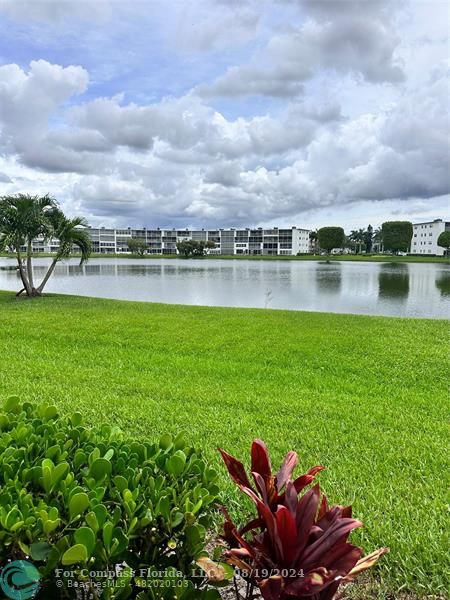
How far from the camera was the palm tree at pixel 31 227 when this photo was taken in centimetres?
1627

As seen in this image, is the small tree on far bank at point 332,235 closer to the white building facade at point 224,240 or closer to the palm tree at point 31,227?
the white building facade at point 224,240

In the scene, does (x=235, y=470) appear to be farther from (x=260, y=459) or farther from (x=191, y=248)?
(x=191, y=248)

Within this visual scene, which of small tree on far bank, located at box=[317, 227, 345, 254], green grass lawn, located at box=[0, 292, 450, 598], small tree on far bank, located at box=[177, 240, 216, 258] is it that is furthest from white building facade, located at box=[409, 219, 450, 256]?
→ green grass lawn, located at box=[0, 292, 450, 598]

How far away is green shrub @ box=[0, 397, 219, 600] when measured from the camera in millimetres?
1270

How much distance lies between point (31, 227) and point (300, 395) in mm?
14996

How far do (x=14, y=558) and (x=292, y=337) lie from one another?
740 centimetres

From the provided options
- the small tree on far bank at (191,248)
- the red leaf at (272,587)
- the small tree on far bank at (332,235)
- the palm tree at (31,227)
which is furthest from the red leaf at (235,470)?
the small tree on far bank at (191,248)

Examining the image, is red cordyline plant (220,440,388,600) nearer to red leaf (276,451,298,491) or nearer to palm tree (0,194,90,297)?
red leaf (276,451,298,491)

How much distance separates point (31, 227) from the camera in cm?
1656

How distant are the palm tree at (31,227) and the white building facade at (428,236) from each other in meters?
108

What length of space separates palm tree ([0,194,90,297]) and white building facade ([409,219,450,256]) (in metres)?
108

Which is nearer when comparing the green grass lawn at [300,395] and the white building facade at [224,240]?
the green grass lawn at [300,395]

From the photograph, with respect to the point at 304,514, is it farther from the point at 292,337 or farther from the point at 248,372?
the point at 292,337

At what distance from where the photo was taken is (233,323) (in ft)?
33.9
